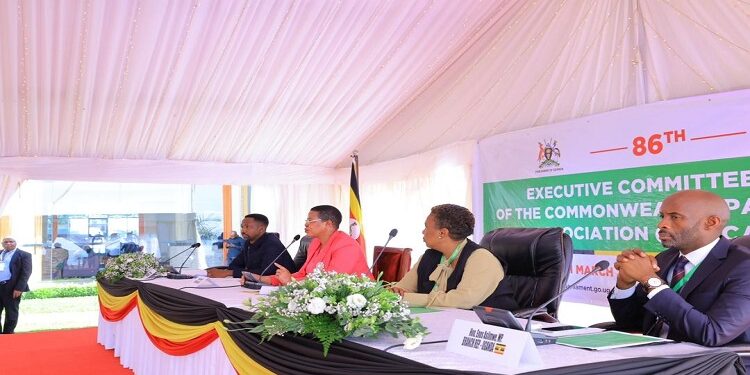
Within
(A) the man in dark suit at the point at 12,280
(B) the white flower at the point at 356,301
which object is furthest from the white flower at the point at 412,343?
(A) the man in dark suit at the point at 12,280

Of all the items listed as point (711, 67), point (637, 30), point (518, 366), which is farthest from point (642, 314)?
point (637, 30)

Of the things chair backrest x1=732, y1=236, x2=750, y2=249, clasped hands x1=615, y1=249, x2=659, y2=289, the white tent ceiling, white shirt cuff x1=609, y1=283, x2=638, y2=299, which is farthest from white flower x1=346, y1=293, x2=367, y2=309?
the white tent ceiling

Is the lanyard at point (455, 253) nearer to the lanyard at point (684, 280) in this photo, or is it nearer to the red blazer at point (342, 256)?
the red blazer at point (342, 256)

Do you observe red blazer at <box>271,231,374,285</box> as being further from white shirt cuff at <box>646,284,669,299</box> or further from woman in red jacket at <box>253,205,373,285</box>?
white shirt cuff at <box>646,284,669,299</box>

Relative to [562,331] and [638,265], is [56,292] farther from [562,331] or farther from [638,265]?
[638,265]

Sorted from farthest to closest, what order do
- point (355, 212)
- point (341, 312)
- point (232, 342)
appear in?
1. point (355, 212)
2. point (232, 342)
3. point (341, 312)

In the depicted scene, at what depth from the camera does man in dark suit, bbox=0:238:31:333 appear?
24.4 ft

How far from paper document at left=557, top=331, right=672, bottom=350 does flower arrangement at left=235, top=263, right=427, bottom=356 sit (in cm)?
40

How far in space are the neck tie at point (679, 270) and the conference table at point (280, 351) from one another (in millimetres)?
517

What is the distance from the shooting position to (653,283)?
2078mm

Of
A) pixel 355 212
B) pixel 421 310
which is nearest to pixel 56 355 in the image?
pixel 355 212

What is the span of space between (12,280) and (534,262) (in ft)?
20.8

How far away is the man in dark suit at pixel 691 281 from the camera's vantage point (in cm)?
199

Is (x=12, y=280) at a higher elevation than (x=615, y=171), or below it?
below
